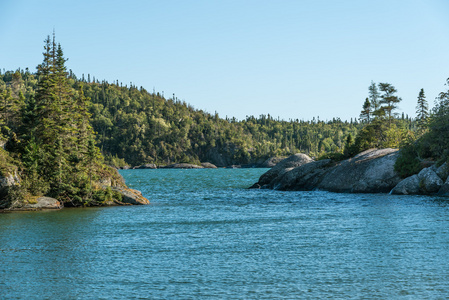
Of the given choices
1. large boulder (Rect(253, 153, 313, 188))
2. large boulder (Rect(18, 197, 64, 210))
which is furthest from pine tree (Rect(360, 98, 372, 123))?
large boulder (Rect(18, 197, 64, 210))

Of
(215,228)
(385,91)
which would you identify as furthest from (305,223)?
(385,91)

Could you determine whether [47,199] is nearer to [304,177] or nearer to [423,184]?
[304,177]

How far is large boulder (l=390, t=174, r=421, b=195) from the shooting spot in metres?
51.6

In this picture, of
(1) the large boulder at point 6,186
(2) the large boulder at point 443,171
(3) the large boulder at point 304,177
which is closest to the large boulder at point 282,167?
(3) the large boulder at point 304,177

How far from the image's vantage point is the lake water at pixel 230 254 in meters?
17.2

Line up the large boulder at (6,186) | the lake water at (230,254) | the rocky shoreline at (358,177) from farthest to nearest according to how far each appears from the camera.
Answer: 1. the rocky shoreline at (358,177)
2. the large boulder at (6,186)
3. the lake water at (230,254)

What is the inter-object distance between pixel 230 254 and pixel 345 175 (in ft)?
134

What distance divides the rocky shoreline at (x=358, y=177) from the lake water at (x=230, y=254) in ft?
33.1

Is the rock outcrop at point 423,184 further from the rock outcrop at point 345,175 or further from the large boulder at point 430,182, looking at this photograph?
the rock outcrop at point 345,175

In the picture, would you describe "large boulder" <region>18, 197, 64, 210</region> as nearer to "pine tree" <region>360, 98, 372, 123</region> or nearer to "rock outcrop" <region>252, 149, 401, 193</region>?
"rock outcrop" <region>252, 149, 401, 193</region>

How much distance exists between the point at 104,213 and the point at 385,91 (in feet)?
241

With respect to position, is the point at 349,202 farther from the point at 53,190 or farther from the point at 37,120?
the point at 37,120

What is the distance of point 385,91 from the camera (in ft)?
317

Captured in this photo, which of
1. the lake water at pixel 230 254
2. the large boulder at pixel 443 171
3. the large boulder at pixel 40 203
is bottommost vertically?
the lake water at pixel 230 254
